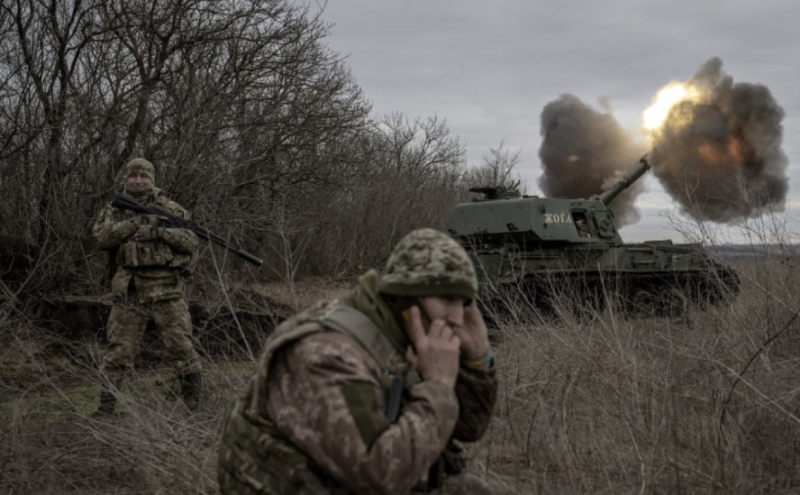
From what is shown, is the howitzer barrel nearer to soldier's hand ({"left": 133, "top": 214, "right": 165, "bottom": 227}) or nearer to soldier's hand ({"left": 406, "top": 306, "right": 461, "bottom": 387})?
soldier's hand ({"left": 133, "top": 214, "right": 165, "bottom": 227})

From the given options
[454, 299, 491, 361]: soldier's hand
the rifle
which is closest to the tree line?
the rifle

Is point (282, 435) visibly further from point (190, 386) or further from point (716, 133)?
point (716, 133)

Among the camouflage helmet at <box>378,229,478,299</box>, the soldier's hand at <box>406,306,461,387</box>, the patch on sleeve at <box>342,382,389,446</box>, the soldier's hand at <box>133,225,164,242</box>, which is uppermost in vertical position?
the soldier's hand at <box>133,225,164,242</box>

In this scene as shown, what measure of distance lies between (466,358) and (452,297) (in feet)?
0.86

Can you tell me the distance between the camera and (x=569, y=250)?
1193 centimetres

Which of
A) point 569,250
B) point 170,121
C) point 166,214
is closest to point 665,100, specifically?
point 569,250

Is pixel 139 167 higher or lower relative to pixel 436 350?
higher

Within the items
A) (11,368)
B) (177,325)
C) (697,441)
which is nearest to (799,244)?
(697,441)

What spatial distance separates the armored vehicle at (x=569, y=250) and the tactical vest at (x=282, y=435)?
8801 mm

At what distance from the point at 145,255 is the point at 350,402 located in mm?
4141

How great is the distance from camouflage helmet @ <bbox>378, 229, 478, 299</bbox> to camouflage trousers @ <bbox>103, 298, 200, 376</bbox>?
3819 millimetres

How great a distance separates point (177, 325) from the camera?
226 inches

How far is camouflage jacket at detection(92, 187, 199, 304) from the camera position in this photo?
5605mm

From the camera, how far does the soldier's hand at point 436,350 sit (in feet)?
6.57
